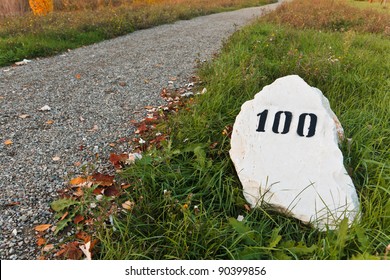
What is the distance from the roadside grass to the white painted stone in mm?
103

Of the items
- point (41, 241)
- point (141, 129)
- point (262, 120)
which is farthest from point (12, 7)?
point (262, 120)

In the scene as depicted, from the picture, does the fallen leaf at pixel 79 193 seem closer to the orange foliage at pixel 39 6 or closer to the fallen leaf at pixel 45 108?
the fallen leaf at pixel 45 108

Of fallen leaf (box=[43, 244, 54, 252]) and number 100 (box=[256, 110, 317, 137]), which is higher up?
number 100 (box=[256, 110, 317, 137])

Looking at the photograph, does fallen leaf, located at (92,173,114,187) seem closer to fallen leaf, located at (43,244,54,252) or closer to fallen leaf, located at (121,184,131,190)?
fallen leaf, located at (121,184,131,190)

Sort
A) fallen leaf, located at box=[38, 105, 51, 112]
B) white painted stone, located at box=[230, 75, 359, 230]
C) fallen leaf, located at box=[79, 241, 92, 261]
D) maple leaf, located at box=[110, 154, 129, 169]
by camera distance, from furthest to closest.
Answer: fallen leaf, located at box=[38, 105, 51, 112] < maple leaf, located at box=[110, 154, 129, 169] < white painted stone, located at box=[230, 75, 359, 230] < fallen leaf, located at box=[79, 241, 92, 261]

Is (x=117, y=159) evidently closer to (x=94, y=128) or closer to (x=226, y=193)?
(x=94, y=128)

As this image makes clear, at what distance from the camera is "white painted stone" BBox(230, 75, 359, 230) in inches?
72.0

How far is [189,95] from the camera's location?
3.66 metres

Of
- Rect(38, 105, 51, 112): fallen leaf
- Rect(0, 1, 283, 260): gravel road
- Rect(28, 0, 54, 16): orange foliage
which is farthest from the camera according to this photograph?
Rect(28, 0, 54, 16): orange foliage

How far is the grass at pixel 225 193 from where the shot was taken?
5.38 feet

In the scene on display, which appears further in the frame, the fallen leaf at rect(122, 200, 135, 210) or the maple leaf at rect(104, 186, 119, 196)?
the maple leaf at rect(104, 186, 119, 196)

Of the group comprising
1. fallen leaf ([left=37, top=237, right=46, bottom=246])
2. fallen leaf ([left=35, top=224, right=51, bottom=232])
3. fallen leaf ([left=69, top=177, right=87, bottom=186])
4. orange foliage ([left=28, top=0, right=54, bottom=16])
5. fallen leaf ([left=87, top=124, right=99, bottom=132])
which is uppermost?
orange foliage ([left=28, top=0, right=54, bottom=16])

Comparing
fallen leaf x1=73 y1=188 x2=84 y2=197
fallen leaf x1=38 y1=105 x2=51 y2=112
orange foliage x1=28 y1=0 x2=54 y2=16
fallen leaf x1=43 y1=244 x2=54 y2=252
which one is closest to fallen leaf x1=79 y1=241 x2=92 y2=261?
fallen leaf x1=43 y1=244 x2=54 y2=252

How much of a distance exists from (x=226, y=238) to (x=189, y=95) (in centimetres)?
229
